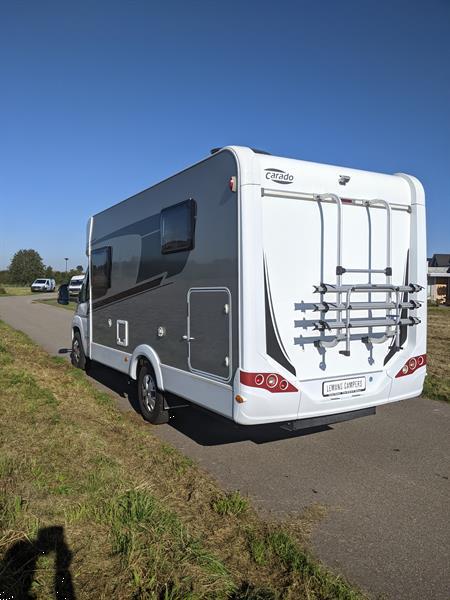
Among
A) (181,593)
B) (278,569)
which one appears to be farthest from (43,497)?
(278,569)

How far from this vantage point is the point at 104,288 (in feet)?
26.7

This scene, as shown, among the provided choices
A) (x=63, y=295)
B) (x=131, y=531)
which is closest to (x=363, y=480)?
(x=131, y=531)

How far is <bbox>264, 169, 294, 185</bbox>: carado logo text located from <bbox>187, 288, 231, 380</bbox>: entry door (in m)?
1.10

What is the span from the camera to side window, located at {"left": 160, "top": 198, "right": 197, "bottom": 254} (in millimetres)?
5336

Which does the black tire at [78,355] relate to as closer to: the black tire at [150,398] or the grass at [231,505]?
the black tire at [150,398]

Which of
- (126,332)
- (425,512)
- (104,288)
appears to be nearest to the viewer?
(425,512)

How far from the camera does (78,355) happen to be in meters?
9.89

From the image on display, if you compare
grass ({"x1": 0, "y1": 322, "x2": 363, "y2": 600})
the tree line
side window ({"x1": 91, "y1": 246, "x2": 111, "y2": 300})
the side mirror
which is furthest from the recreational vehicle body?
the tree line

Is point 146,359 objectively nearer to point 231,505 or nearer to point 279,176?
point 231,505

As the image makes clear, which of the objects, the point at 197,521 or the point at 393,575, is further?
the point at 197,521

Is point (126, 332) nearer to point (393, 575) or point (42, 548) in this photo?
point (42, 548)

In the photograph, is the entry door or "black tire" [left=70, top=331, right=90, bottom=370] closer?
the entry door

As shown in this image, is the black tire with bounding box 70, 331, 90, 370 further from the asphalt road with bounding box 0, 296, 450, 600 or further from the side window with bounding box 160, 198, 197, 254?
→ the side window with bounding box 160, 198, 197, 254

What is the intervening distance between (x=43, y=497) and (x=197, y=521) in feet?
3.79
